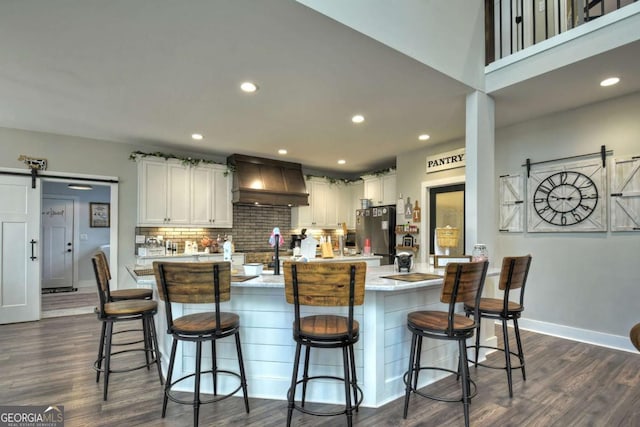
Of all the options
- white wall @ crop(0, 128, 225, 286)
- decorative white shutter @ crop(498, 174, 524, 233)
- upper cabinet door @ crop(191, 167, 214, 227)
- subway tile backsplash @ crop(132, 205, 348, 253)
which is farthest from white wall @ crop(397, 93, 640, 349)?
white wall @ crop(0, 128, 225, 286)

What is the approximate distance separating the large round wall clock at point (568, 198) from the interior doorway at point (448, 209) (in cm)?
105

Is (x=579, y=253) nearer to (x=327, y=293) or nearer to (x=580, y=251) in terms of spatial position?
(x=580, y=251)

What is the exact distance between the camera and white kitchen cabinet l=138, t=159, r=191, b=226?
5.32 metres

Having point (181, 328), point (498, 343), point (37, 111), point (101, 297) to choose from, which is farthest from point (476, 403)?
point (37, 111)

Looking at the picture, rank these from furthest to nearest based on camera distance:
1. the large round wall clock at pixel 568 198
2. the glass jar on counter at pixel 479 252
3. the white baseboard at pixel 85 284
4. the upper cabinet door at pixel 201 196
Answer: the white baseboard at pixel 85 284
the upper cabinet door at pixel 201 196
the large round wall clock at pixel 568 198
the glass jar on counter at pixel 479 252

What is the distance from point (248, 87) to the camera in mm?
3293

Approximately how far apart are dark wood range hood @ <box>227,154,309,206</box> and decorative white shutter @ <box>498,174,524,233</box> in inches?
138

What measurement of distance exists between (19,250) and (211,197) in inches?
107

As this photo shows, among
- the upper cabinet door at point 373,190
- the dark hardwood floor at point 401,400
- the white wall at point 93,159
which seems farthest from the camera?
the upper cabinet door at point 373,190

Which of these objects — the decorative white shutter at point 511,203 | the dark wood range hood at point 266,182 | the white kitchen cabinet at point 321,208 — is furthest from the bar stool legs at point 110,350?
the decorative white shutter at point 511,203

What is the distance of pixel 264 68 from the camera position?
2.92 metres

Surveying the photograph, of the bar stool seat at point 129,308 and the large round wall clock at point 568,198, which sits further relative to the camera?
the large round wall clock at point 568,198

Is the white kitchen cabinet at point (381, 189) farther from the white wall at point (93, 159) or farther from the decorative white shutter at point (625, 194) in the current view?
the white wall at point (93, 159)

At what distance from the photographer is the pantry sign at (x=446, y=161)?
5040mm
